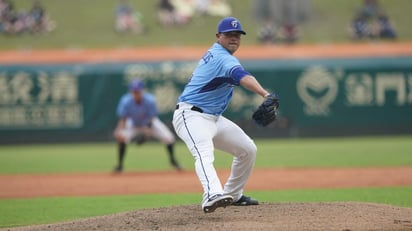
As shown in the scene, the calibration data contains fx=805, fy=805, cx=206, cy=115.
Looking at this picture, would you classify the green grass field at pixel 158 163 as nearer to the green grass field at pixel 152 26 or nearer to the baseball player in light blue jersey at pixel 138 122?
the baseball player in light blue jersey at pixel 138 122

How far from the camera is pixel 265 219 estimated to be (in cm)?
789

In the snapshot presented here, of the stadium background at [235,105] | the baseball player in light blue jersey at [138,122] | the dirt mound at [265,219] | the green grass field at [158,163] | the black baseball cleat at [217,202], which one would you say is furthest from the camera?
the stadium background at [235,105]

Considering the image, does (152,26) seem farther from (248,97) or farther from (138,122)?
(138,122)

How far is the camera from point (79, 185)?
43.9ft

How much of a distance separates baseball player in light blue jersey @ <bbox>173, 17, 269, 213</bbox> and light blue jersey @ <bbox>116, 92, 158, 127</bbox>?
7.04 metres

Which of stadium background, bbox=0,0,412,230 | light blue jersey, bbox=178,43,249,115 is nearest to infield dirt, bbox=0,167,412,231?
light blue jersey, bbox=178,43,249,115

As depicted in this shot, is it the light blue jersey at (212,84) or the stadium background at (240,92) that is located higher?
the light blue jersey at (212,84)

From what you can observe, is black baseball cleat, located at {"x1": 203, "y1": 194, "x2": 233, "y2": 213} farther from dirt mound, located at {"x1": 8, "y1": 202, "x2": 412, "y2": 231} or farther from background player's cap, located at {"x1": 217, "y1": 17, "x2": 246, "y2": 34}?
background player's cap, located at {"x1": 217, "y1": 17, "x2": 246, "y2": 34}

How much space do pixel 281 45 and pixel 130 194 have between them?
15.7 m

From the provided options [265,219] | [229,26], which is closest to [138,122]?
[229,26]

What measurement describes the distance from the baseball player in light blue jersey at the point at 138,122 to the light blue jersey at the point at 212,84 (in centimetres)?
692

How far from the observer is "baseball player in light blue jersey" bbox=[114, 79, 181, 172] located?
50.3 feet

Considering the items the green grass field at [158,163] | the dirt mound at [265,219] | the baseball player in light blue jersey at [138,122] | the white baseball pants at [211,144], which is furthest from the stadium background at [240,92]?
the dirt mound at [265,219]

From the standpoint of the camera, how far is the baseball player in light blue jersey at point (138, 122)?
50.3 feet
